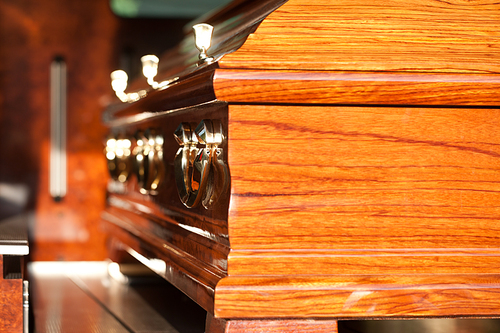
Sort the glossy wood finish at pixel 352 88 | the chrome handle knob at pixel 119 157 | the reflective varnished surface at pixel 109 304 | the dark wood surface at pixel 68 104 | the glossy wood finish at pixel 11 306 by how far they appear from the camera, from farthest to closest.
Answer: the dark wood surface at pixel 68 104 → the chrome handle knob at pixel 119 157 → the reflective varnished surface at pixel 109 304 → the glossy wood finish at pixel 11 306 → the glossy wood finish at pixel 352 88

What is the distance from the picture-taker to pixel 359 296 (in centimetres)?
109

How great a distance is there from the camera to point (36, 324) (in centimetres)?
156

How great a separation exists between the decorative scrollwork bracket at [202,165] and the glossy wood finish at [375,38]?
15 centimetres

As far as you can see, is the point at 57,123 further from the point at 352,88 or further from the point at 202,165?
the point at 352,88

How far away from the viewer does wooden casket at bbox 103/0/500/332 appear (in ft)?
3.51

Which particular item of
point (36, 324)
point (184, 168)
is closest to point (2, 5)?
point (36, 324)

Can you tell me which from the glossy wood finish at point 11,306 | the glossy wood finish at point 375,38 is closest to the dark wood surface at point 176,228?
the glossy wood finish at point 375,38

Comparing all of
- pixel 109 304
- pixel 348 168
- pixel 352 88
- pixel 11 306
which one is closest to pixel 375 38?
pixel 352 88

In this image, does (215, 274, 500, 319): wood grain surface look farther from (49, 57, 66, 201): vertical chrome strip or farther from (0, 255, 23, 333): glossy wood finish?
(49, 57, 66, 201): vertical chrome strip

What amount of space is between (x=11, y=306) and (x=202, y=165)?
470mm

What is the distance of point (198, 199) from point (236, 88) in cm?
25

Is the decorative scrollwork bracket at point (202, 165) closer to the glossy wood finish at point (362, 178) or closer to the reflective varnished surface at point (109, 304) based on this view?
the glossy wood finish at point (362, 178)

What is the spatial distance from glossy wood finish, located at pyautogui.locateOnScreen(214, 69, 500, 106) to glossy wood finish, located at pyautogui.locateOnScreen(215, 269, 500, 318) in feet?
1.01

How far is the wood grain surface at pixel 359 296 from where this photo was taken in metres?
1.05
